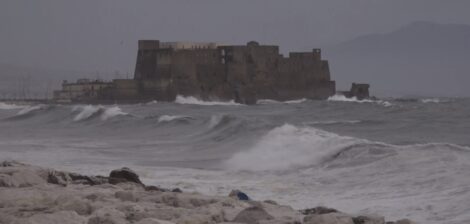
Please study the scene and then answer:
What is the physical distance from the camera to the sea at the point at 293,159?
448 inches

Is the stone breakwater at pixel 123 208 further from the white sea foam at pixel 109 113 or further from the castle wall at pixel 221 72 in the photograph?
the castle wall at pixel 221 72

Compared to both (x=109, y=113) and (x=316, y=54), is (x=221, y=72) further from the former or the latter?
(x=109, y=113)

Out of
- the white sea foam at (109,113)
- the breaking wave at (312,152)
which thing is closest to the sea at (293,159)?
the breaking wave at (312,152)

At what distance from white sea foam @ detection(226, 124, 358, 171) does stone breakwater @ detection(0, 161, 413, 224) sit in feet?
21.7

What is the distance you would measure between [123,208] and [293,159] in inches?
380

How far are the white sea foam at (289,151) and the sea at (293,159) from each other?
0.03 meters

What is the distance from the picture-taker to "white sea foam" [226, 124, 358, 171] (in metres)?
17.1

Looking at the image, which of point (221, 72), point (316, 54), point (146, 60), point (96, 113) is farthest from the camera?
point (316, 54)

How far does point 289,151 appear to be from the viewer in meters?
19.0

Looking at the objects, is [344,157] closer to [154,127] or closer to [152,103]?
[154,127]

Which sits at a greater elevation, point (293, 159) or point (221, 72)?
point (221, 72)

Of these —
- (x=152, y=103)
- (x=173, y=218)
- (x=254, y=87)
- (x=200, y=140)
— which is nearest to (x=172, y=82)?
(x=152, y=103)

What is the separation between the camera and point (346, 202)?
11.2m

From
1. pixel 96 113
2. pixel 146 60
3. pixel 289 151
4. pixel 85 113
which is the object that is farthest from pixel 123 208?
pixel 146 60
